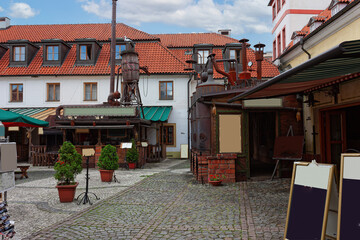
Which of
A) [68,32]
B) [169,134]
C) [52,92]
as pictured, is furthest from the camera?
[68,32]

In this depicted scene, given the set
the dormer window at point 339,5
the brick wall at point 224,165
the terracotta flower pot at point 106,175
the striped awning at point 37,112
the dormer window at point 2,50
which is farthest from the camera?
the dormer window at point 2,50

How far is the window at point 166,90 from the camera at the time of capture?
2281cm

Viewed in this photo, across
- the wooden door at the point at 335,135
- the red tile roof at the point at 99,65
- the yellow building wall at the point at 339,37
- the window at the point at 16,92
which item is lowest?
the wooden door at the point at 335,135

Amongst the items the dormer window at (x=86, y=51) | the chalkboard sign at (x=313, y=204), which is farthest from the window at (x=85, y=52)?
the chalkboard sign at (x=313, y=204)

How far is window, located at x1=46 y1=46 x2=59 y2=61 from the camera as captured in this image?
23688mm

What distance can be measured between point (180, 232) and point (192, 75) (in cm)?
1789

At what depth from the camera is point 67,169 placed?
736 cm

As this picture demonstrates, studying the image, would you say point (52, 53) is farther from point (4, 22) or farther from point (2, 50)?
point (4, 22)

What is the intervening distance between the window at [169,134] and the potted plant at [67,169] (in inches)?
578

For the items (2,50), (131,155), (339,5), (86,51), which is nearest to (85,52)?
(86,51)

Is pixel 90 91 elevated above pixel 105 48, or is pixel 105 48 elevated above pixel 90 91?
pixel 105 48

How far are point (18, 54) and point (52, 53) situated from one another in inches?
100.0

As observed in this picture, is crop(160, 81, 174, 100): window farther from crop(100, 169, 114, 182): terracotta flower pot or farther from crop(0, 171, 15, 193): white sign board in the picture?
crop(0, 171, 15, 193): white sign board

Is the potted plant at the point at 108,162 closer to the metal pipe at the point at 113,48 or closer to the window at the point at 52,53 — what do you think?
the metal pipe at the point at 113,48
